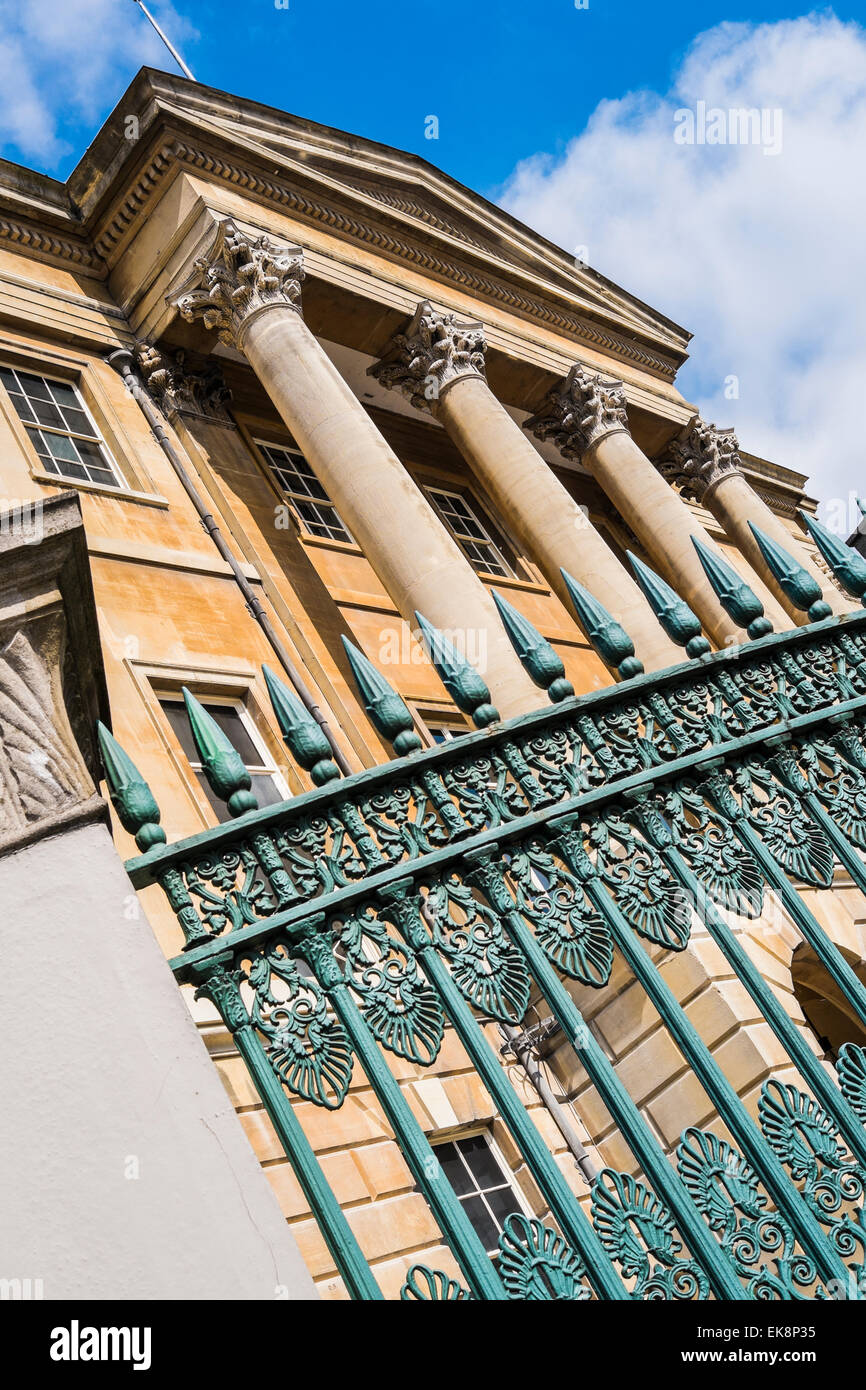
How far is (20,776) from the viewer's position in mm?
2996

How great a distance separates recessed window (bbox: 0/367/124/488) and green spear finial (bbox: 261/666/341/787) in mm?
12385

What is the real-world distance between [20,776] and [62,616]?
44 cm

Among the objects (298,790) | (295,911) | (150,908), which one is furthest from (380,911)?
(298,790)

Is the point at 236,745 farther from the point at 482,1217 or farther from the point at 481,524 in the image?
the point at 481,524

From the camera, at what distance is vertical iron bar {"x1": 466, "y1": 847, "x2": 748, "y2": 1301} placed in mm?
2986

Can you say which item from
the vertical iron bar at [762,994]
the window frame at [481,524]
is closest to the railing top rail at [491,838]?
the vertical iron bar at [762,994]

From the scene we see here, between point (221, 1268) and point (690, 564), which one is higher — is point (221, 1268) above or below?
below

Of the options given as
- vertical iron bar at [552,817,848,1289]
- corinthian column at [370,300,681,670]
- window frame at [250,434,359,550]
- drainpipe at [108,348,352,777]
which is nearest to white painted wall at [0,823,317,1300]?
vertical iron bar at [552,817,848,1289]

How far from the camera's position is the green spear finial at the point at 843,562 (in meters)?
4.55

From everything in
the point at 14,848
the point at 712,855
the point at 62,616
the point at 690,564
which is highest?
the point at 690,564

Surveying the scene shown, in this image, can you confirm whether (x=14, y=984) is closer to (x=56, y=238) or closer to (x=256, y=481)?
(x=256, y=481)

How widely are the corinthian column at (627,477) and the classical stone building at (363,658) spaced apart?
0.08m

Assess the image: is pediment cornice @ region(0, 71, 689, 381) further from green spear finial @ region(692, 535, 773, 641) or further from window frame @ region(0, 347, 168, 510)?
green spear finial @ region(692, 535, 773, 641)
